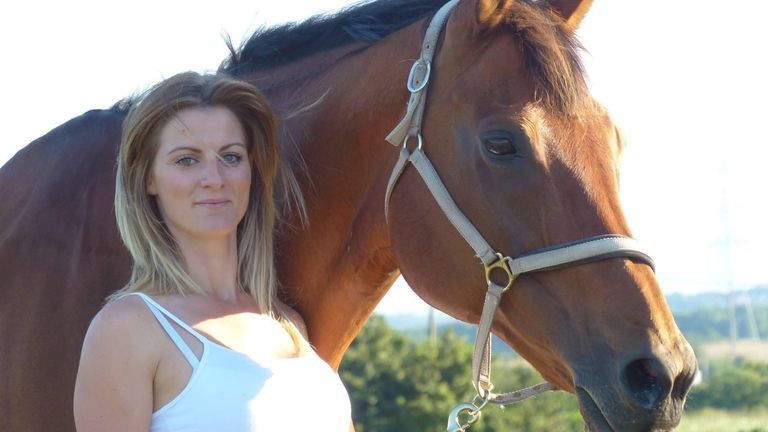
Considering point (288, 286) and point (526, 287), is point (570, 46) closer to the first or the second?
point (526, 287)

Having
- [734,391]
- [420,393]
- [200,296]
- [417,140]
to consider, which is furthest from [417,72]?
[734,391]

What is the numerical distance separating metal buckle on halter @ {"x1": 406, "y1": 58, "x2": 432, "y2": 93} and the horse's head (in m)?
0.03

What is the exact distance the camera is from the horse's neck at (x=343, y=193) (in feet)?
12.4

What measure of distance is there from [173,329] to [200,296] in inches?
11.7

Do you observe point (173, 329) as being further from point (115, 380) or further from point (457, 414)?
point (457, 414)

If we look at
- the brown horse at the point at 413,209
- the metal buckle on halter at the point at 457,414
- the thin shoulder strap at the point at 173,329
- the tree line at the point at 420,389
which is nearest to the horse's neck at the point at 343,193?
the brown horse at the point at 413,209

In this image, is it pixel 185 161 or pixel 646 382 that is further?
pixel 185 161

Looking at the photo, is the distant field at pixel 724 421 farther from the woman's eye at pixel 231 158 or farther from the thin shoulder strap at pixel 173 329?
the thin shoulder strap at pixel 173 329

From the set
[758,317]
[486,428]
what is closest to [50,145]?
[486,428]

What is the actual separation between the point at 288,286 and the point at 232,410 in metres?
1.09

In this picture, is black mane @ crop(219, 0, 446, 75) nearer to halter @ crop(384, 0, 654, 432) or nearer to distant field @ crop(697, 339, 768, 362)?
halter @ crop(384, 0, 654, 432)

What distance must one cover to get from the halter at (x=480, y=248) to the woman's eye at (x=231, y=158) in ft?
1.90

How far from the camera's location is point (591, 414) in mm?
3002

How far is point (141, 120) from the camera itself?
10.7 ft
